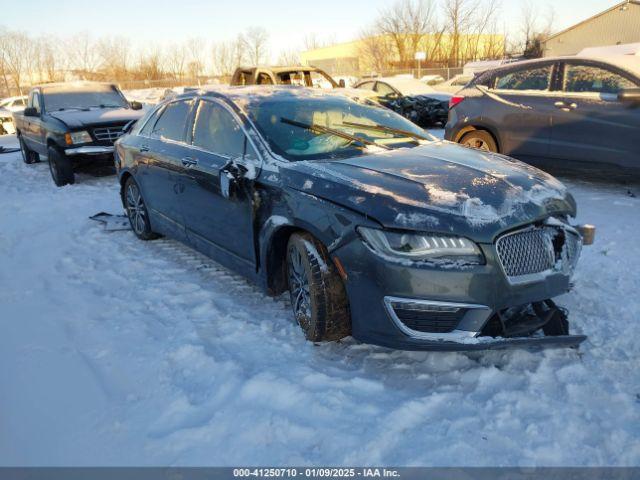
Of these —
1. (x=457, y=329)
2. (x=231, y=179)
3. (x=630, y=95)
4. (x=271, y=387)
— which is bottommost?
(x=271, y=387)

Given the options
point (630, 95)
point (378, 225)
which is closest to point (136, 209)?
point (378, 225)

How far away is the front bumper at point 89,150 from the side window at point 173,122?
4.17m

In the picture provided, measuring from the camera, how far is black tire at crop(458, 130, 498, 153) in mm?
7180

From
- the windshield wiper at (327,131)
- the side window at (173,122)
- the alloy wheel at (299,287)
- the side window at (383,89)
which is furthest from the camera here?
the side window at (383,89)

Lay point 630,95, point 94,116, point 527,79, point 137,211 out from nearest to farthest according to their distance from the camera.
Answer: point 137,211 → point 630,95 → point 527,79 → point 94,116

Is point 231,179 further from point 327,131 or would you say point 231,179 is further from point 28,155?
point 28,155

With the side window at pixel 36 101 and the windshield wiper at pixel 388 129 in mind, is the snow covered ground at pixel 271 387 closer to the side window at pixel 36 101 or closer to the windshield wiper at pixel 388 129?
the windshield wiper at pixel 388 129

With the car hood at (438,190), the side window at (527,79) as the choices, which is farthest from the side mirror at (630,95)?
the car hood at (438,190)

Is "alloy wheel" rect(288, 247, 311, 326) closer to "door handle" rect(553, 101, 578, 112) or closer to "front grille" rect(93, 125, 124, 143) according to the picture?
"door handle" rect(553, 101, 578, 112)

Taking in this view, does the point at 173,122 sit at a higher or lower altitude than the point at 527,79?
lower

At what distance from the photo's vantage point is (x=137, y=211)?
18.3 ft

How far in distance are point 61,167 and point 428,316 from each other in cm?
808

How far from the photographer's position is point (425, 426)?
8.15 ft

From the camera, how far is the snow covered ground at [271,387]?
2.37 m
